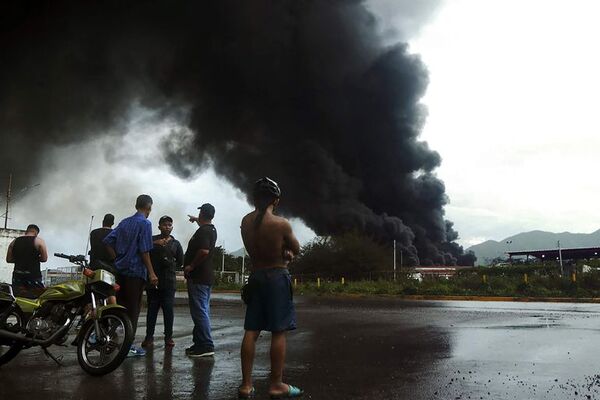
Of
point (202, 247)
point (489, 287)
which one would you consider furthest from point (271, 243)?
point (489, 287)

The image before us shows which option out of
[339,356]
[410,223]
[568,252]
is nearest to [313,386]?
[339,356]

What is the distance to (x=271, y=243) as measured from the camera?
3572 millimetres

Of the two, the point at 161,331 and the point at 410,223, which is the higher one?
the point at 410,223

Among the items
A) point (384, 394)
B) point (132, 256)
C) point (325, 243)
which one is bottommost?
point (384, 394)

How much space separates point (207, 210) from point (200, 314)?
43.3 inches

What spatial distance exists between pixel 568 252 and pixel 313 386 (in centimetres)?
4913

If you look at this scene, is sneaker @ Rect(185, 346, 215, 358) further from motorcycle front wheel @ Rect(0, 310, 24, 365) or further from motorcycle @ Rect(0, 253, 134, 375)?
motorcycle front wheel @ Rect(0, 310, 24, 365)

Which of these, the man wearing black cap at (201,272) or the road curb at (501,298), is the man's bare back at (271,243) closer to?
the man wearing black cap at (201,272)

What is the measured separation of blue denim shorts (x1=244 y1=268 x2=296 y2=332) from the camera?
3.50 m

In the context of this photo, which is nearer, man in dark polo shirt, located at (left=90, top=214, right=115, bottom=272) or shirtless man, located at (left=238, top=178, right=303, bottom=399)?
shirtless man, located at (left=238, top=178, right=303, bottom=399)

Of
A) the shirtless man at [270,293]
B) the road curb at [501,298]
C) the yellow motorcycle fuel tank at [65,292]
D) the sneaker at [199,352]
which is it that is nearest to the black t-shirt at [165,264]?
the sneaker at [199,352]

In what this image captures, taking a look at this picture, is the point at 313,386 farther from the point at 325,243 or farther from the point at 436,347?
the point at 325,243

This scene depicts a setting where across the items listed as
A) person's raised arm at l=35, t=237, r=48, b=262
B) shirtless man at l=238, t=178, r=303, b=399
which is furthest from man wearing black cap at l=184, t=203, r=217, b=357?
person's raised arm at l=35, t=237, r=48, b=262

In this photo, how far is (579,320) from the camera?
9375mm
